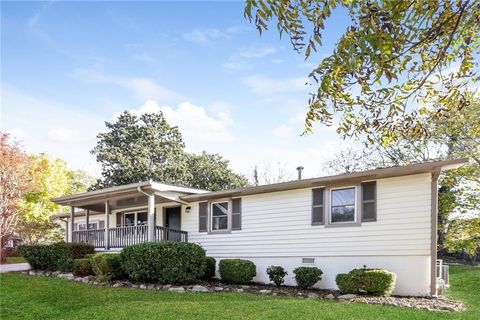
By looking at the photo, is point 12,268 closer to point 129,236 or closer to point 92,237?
point 92,237

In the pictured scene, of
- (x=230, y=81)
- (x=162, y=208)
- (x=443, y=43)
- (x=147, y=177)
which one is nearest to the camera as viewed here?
(x=443, y=43)

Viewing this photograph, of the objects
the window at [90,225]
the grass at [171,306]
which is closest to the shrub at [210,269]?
the grass at [171,306]

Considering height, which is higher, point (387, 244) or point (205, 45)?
point (205, 45)

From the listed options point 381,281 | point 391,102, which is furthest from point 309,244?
point 391,102

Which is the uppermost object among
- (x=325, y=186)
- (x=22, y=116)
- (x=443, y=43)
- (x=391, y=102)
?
(x=22, y=116)

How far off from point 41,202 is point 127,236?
1045cm

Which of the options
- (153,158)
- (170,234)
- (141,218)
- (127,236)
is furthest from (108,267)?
(153,158)

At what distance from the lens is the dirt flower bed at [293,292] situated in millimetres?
9578

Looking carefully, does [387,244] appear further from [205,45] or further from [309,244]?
[205,45]

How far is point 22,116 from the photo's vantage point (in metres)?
17.1

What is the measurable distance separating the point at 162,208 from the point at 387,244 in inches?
380

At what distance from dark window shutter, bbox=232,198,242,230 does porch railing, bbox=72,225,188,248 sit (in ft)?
7.90

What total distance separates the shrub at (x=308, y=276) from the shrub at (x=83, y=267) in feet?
21.9

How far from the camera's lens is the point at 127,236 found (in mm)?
17109
